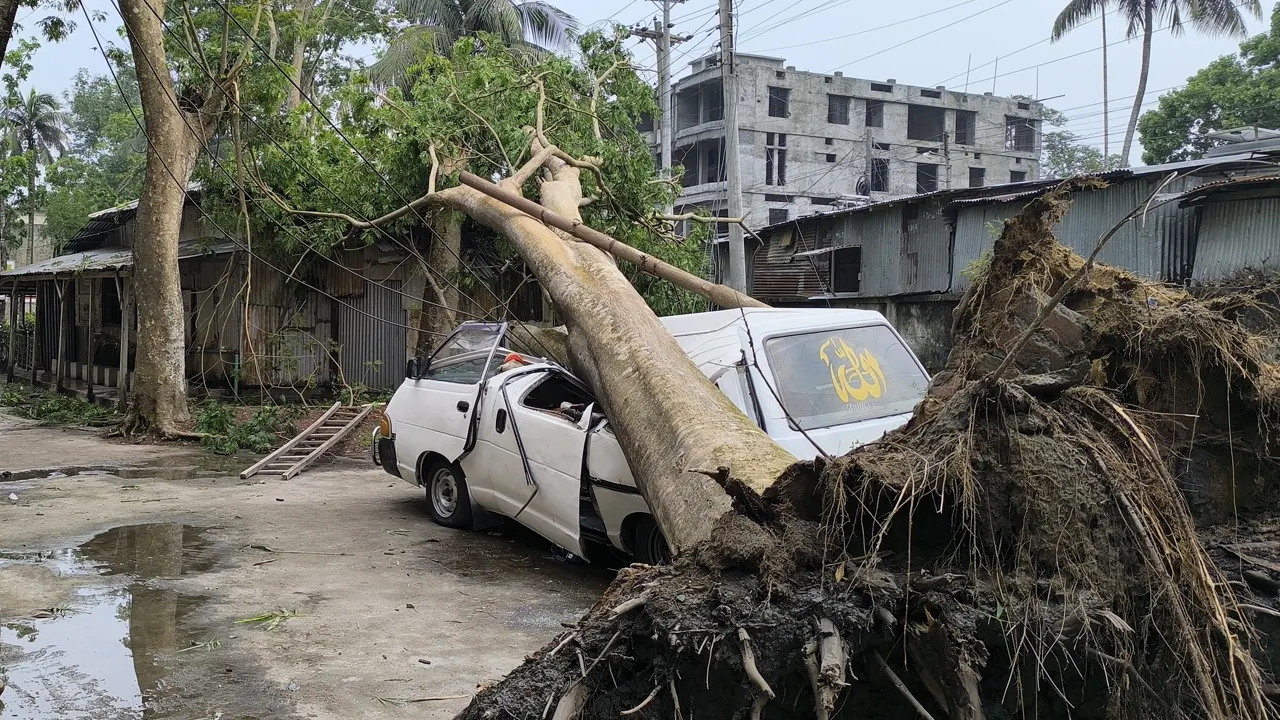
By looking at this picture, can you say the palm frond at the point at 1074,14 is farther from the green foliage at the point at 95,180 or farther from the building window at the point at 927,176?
the green foliage at the point at 95,180

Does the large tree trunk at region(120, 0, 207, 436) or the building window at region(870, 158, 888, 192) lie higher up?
the building window at region(870, 158, 888, 192)

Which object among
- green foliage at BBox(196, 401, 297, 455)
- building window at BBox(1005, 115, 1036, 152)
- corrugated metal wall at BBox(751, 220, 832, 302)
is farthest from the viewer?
building window at BBox(1005, 115, 1036, 152)

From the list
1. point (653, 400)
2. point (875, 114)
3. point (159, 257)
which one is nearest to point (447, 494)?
point (653, 400)

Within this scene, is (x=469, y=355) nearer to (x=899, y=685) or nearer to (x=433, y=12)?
(x=899, y=685)

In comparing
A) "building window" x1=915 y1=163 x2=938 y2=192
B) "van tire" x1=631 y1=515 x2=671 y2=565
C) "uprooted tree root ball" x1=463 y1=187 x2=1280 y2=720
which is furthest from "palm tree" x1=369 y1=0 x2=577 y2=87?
"building window" x1=915 y1=163 x2=938 y2=192

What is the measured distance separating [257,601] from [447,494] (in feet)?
7.67

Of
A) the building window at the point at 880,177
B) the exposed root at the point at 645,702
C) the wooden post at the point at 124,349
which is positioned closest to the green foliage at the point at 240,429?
the wooden post at the point at 124,349

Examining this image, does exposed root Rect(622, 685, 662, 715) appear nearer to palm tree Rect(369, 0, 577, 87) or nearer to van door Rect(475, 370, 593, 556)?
van door Rect(475, 370, 593, 556)

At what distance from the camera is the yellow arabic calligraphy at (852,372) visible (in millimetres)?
6059

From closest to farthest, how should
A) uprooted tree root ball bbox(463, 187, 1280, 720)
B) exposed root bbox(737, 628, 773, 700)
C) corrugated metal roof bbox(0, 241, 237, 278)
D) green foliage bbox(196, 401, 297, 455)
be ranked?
exposed root bbox(737, 628, 773, 700)
uprooted tree root ball bbox(463, 187, 1280, 720)
green foliage bbox(196, 401, 297, 455)
corrugated metal roof bbox(0, 241, 237, 278)

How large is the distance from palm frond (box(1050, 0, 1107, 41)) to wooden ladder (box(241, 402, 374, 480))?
33.1 metres

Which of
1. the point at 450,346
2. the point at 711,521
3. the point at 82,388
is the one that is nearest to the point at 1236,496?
the point at 711,521

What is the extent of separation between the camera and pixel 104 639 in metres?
5.32

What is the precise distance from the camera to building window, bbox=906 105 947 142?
49.2 m
